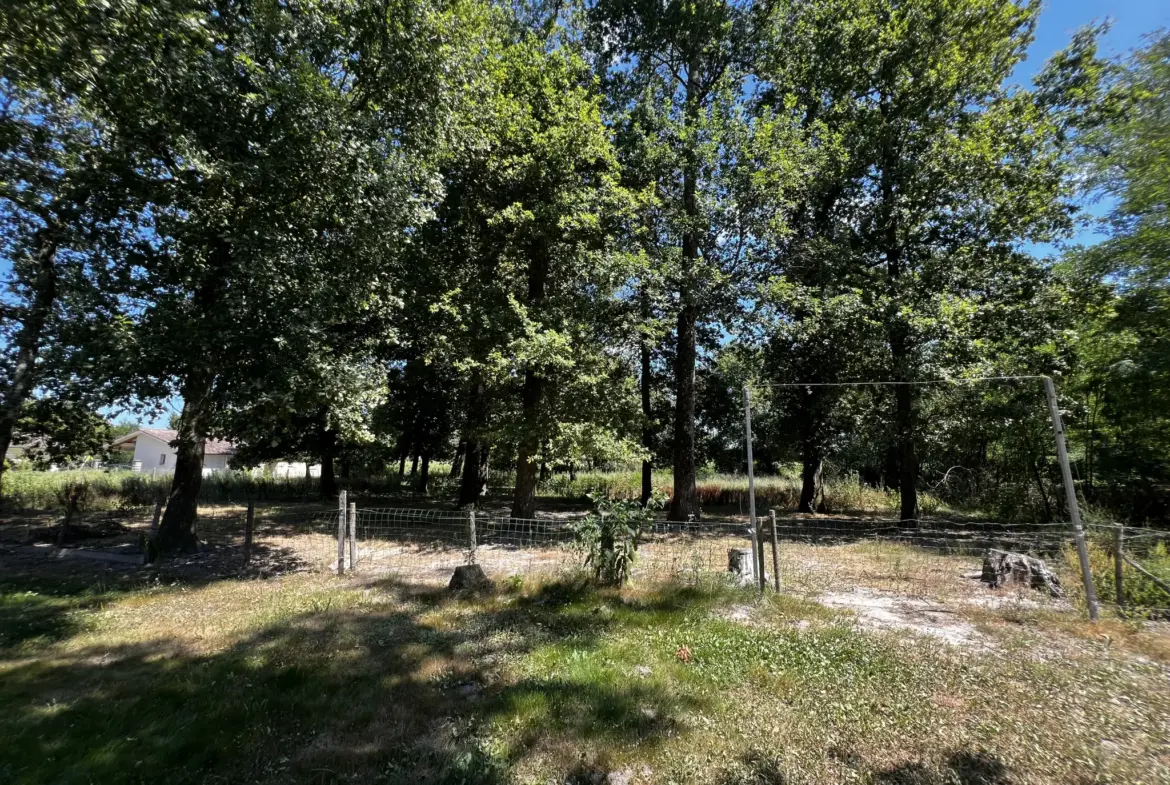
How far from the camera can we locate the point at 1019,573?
742 centimetres

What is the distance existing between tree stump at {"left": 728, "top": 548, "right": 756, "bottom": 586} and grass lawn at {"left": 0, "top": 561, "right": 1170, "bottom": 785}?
2.43ft

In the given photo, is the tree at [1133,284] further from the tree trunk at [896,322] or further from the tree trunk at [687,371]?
the tree trunk at [687,371]

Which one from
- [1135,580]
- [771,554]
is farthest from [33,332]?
[1135,580]

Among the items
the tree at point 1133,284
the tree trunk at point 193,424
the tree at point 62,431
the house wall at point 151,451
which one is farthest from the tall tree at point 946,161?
the house wall at point 151,451

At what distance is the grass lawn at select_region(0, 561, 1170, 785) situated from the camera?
10.7 feet

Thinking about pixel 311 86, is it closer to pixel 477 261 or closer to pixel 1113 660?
pixel 477 261

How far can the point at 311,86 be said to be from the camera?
Result: 8.02m

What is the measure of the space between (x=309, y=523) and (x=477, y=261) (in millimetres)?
8825

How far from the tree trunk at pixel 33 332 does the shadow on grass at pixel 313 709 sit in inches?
175

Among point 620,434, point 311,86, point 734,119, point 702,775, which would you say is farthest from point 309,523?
point 734,119

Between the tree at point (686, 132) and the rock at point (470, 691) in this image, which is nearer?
the rock at point (470, 691)

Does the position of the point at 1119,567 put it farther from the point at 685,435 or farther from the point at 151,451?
the point at 151,451

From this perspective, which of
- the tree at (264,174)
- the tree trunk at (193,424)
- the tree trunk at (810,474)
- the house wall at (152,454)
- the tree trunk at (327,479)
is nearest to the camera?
the tree at (264,174)

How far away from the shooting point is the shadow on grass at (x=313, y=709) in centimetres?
326
